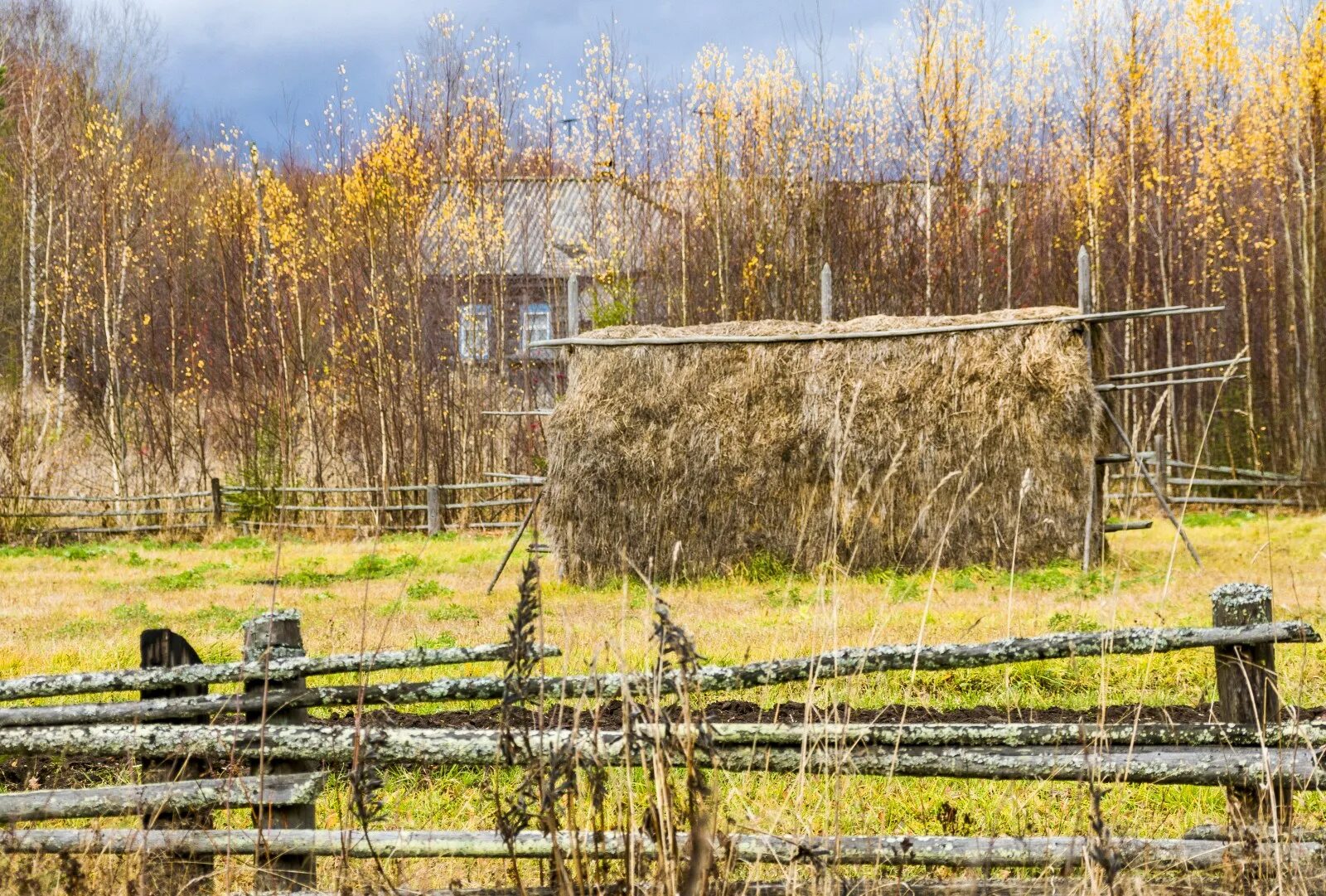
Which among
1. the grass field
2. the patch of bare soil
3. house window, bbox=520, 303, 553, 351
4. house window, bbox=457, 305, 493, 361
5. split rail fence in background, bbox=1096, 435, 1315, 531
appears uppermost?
house window, bbox=520, 303, 553, 351

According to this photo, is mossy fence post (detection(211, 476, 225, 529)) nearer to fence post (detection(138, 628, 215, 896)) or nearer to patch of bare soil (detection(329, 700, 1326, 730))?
patch of bare soil (detection(329, 700, 1326, 730))

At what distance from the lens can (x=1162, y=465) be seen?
17.5 m

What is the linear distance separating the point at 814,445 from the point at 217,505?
33.9 feet

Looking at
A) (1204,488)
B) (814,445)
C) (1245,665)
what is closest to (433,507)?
(814,445)

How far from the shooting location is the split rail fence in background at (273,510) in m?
17.3

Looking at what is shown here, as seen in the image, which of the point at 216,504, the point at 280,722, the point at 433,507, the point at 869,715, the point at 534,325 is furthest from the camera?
the point at 534,325

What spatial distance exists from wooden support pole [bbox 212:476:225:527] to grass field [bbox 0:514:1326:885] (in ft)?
3.50

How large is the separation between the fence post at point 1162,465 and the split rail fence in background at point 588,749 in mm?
14528

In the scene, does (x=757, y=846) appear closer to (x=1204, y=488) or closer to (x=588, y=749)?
(x=588, y=749)

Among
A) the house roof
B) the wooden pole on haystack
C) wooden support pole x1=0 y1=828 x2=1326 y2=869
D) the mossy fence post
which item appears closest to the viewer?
wooden support pole x1=0 y1=828 x2=1326 y2=869

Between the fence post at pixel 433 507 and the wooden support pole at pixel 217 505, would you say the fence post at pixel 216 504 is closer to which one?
the wooden support pole at pixel 217 505

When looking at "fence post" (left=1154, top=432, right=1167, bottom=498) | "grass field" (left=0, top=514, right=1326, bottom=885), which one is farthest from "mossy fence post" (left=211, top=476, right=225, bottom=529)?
"fence post" (left=1154, top=432, right=1167, bottom=498)

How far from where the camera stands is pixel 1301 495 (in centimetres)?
1770

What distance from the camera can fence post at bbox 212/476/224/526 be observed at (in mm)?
17875
